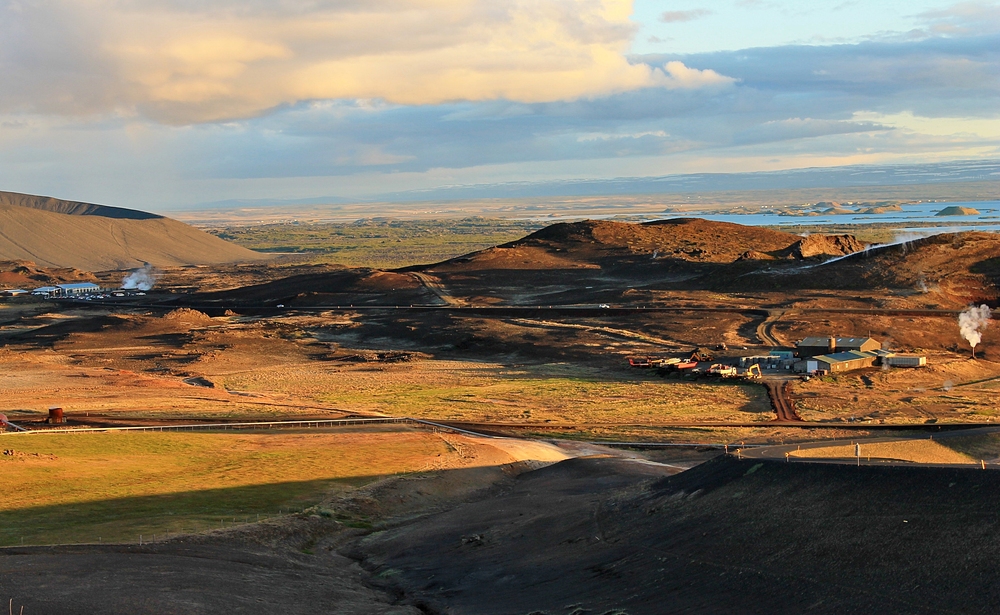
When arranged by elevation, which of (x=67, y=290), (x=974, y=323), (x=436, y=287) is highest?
(x=436, y=287)

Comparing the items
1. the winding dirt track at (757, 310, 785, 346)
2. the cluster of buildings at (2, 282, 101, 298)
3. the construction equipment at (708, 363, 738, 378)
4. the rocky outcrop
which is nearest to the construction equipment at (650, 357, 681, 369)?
the construction equipment at (708, 363, 738, 378)

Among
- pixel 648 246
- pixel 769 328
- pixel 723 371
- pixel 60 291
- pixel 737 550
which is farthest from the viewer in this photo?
pixel 60 291

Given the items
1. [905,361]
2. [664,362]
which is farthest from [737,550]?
[905,361]

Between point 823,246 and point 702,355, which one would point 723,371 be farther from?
point 823,246

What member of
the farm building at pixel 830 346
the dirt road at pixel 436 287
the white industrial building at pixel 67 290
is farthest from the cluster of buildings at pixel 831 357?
the white industrial building at pixel 67 290

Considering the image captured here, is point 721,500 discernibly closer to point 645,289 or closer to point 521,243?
point 645,289

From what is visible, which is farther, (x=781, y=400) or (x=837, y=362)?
(x=837, y=362)

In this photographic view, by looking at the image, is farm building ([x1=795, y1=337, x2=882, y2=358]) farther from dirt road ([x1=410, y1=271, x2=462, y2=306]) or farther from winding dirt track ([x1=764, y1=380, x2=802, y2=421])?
dirt road ([x1=410, y1=271, x2=462, y2=306])
